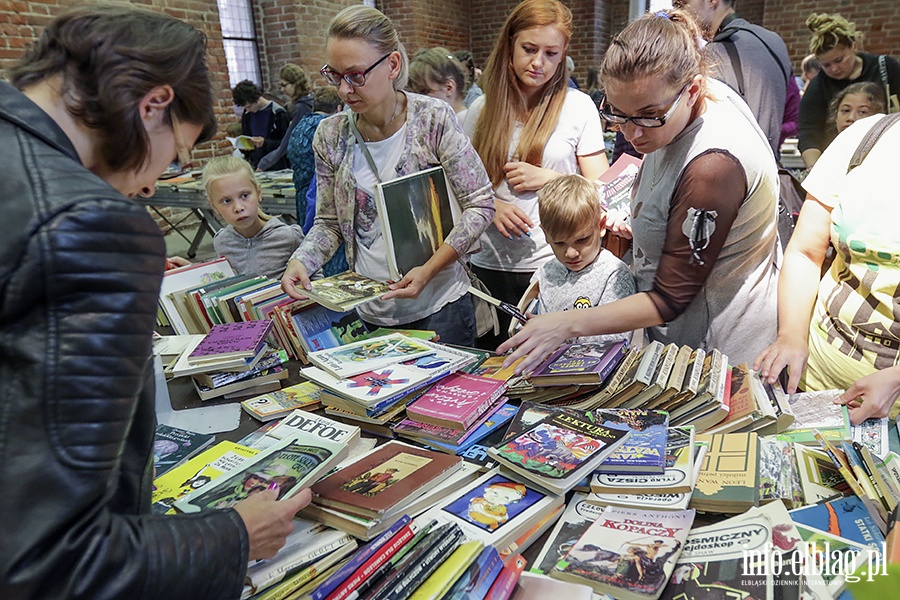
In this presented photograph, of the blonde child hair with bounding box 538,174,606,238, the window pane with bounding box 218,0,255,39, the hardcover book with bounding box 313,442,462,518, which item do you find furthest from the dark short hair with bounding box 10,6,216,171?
the window pane with bounding box 218,0,255,39

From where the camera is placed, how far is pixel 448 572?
869mm

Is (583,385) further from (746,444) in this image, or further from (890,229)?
(890,229)

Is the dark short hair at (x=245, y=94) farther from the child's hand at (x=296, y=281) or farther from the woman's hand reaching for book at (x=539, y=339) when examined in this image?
the woman's hand reaching for book at (x=539, y=339)

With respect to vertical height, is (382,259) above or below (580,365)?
above

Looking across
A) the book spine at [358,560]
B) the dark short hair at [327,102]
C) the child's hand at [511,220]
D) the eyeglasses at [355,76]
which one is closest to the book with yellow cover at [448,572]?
the book spine at [358,560]

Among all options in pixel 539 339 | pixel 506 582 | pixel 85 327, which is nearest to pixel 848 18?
pixel 539 339

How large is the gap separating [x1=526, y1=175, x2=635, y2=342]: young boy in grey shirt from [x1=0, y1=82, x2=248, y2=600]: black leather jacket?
4.29ft

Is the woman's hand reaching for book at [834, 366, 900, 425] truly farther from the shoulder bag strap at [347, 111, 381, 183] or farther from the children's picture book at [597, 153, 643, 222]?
the shoulder bag strap at [347, 111, 381, 183]

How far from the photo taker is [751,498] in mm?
1017

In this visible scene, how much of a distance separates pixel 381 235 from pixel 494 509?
1.11 meters

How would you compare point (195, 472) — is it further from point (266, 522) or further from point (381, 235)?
point (381, 235)

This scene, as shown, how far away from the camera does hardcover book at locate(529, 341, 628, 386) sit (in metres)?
1.33

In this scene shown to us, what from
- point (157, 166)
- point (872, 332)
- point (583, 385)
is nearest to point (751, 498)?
point (583, 385)

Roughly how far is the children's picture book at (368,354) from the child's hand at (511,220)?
0.72m
